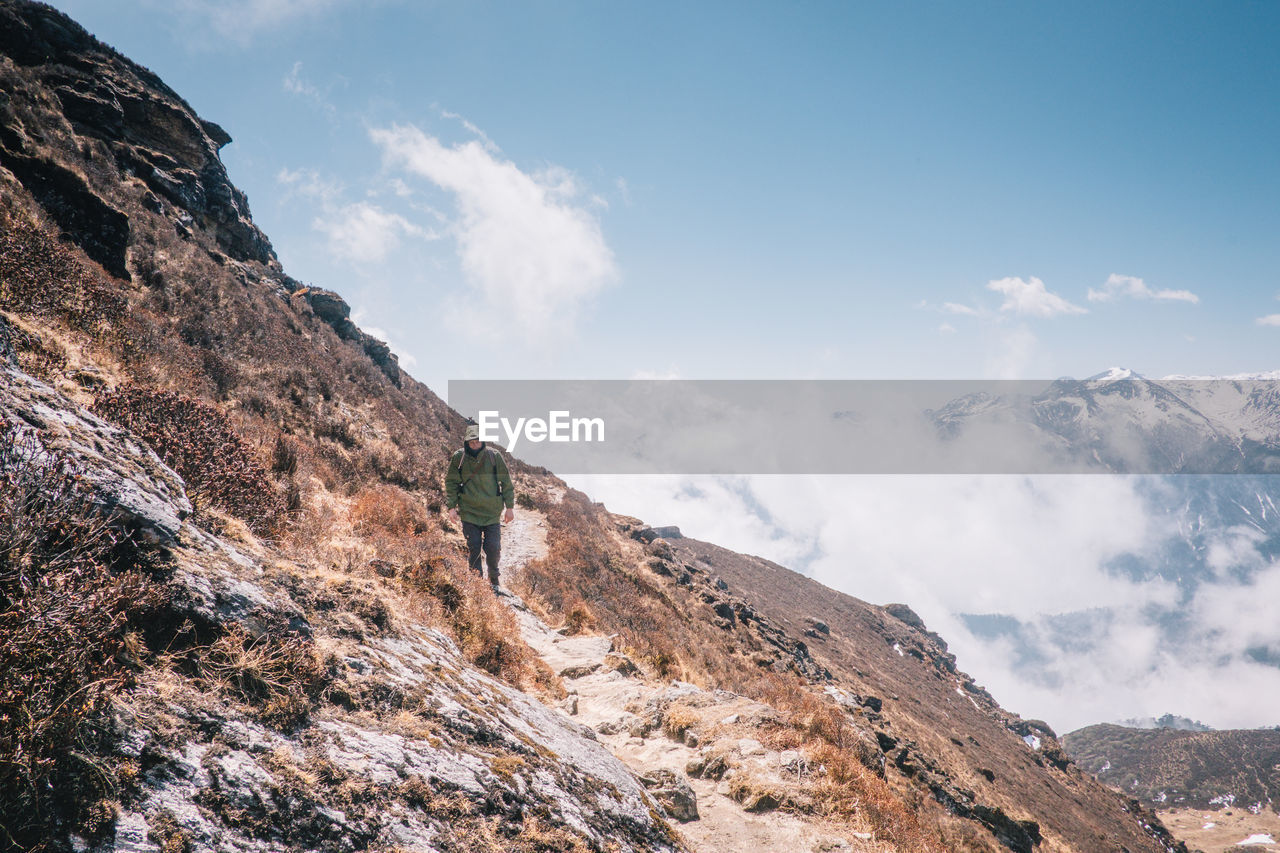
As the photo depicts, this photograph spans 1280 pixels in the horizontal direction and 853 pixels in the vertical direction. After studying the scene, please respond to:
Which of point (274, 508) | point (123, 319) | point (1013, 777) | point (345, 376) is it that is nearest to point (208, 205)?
point (345, 376)

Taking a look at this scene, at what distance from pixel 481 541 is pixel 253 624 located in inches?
315

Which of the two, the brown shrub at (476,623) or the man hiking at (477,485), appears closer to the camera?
the brown shrub at (476,623)

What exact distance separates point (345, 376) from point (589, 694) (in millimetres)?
16698

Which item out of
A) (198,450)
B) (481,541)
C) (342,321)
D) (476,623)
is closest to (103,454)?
(198,450)

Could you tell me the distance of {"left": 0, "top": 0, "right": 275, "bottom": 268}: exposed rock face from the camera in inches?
453

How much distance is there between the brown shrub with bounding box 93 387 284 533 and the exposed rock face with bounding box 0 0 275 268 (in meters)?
8.37

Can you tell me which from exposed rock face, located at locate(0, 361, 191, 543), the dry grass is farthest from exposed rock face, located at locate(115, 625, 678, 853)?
the dry grass

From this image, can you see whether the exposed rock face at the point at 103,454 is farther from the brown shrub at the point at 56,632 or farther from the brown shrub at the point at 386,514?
the brown shrub at the point at 386,514

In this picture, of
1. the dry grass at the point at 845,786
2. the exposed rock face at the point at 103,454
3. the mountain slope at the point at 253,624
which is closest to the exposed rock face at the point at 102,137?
the mountain slope at the point at 253,624

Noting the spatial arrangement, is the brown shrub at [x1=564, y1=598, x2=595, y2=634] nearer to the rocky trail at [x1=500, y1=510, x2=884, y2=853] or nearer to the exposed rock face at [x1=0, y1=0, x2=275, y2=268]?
the rocky trail at [x1=500, y1=510, x2=884, y2=853]

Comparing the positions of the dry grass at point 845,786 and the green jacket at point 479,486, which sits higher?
the green jacket at point 479,486

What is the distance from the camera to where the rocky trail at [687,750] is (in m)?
5.18

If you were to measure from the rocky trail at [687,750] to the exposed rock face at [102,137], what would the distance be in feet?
41.9

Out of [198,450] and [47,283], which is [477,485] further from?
[47,283]
